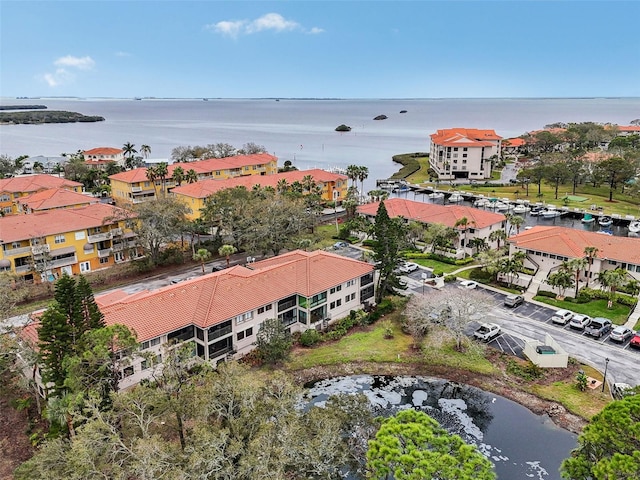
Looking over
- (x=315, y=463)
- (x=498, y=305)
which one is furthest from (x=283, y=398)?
(x=498, y=305)

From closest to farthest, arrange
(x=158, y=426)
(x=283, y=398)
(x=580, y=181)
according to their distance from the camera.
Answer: (x=283, y=398) → (x=158, y=426) → (x=580, y=181)

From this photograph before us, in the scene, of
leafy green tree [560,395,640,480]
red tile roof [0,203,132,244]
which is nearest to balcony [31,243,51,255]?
red tile roof [0,203,132,244]

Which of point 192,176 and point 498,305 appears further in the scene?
point 192,176

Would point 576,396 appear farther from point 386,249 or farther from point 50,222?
point 50,222

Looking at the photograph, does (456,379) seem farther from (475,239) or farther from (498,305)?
(475,239)

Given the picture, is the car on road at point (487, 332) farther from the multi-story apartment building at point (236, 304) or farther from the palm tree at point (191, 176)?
the palm tree at point (191, 176)

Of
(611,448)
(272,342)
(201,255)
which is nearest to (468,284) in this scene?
(272,342)
